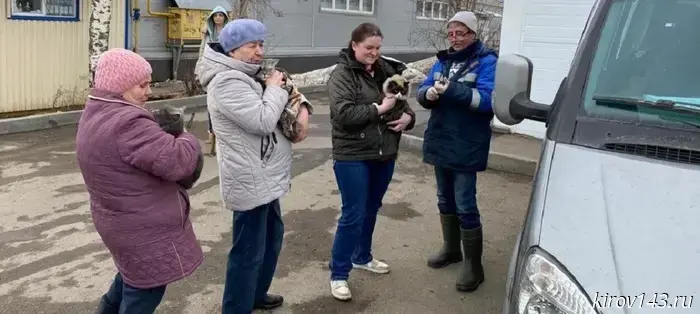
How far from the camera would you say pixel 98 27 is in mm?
9734

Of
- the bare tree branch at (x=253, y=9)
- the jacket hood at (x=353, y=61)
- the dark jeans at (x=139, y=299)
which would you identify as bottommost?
the dark jeans at (x=139, y=299)

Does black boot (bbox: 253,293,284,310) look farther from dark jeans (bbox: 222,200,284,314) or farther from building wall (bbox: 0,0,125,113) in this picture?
building wall (bbox: 0,0,125,113)

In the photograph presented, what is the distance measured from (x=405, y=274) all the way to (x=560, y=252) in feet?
8.45

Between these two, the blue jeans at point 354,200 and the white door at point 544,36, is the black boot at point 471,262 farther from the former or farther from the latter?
the white door at point 544,36

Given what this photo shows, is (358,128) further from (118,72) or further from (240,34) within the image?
(118,72)

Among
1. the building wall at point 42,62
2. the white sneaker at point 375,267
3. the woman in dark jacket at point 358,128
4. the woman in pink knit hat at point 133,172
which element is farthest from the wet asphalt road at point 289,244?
the building wall at point 42,62

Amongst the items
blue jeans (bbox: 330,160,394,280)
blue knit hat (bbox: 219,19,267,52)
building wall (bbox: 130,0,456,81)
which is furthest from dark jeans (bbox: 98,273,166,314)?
building wall (bbox: 130,0,456,81)

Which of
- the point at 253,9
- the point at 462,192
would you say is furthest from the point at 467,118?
the point at 253,9

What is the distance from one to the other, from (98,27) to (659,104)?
8994 mm

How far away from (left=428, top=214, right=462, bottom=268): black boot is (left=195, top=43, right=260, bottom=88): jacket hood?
1990mm

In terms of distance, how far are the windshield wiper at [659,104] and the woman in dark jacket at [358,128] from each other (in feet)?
5.06

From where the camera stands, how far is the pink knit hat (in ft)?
8.97

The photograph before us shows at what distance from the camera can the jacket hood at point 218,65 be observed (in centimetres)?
322

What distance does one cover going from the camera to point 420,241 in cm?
528
